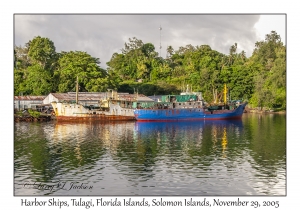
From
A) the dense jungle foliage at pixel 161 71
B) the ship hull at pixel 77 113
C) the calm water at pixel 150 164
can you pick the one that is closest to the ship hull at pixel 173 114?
the ship hull at pixel 77 113

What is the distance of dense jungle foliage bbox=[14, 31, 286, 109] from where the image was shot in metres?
55.8

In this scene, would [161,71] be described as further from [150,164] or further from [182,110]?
[150,164]

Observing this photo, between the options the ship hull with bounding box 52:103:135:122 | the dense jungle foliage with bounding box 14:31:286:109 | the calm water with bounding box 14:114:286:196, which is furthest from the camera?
the dense jungle foliage with bounding box 14:31:286:109

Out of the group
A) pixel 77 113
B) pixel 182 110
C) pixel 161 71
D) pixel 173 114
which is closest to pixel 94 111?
pixel 77 113

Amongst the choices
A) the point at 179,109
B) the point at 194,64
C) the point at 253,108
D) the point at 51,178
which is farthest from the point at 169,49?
the point at 51,178

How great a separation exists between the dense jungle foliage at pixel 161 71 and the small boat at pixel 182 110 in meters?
7.30

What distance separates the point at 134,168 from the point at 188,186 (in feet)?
13.0

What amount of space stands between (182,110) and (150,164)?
26.0 m

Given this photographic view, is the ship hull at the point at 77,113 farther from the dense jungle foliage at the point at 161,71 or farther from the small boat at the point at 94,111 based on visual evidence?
the dense jungle foliage at the point at 161,71

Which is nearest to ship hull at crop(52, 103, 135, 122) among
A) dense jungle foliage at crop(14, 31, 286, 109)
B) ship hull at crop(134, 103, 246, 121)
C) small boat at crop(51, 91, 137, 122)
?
small boat at crop(51, 91, 137, 122)

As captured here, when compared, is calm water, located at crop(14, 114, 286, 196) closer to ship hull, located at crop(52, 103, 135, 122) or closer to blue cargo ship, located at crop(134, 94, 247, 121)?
ship hull, located at crop(52, 103, 135, 122)

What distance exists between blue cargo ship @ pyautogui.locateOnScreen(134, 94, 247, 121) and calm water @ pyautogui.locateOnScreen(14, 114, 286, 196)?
14.4m

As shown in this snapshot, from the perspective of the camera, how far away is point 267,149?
23.9 metres

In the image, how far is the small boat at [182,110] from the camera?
1778 inches
